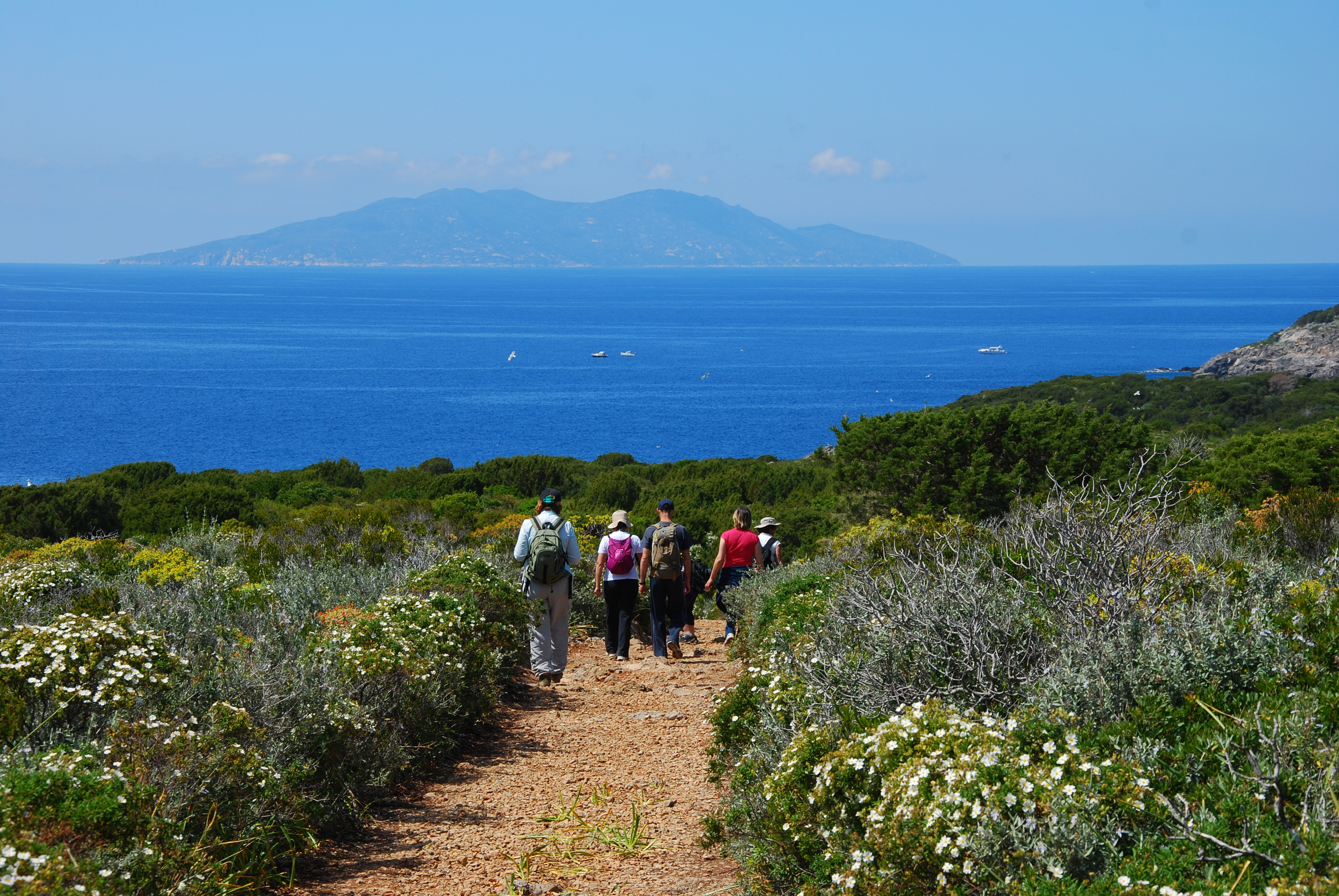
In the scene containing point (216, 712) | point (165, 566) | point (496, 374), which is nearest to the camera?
point (216, 712)

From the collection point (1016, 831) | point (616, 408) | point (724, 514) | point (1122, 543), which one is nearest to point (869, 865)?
point (1016, 831)

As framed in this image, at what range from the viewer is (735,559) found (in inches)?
366

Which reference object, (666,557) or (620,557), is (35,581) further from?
(666,557)

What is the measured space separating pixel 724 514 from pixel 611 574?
39.5ft

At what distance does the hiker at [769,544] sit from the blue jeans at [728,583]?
39 cm

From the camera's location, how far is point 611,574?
827 cm

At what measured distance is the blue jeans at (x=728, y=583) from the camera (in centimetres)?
921

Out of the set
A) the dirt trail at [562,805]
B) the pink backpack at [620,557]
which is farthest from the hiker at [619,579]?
the dirt trail at [562,805]

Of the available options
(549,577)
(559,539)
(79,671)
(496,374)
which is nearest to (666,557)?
(559,539)

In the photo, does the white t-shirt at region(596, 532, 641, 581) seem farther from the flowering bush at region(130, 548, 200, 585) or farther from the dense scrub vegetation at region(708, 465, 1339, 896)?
the flowering bush at region(130, 548, 200, 585)

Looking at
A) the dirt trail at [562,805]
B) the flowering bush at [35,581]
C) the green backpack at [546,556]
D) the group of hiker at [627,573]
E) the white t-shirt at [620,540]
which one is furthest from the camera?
the white t-shirt at [620,540]

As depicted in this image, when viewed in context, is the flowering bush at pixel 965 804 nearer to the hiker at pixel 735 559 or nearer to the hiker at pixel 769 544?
the hiker at pixel 735 559

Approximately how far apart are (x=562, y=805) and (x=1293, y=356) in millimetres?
68888

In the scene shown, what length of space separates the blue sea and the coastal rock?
63.2ft
